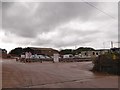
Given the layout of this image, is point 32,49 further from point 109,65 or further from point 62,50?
point 109,65

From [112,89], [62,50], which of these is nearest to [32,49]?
[62,50]

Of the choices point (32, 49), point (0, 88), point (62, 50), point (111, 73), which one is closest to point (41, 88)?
point (0, 88)

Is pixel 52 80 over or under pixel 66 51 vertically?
under

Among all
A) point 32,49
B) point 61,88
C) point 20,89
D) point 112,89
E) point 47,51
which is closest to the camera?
point 20,89

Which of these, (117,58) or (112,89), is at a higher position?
(117,58)

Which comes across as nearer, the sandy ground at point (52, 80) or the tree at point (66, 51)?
the sandy ground at point (52, 80)

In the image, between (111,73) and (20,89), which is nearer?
(20,89)

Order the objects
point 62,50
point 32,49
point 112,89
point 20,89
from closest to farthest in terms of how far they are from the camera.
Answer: point 20,89, point 112,89, point 32,49, point 62,50

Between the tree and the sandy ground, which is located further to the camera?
the tree

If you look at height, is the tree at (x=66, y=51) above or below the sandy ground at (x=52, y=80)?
above

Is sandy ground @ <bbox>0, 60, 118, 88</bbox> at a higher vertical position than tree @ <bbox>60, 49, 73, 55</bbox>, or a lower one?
lower

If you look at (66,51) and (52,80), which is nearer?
(52,80)

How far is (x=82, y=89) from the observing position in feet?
→ 45.3

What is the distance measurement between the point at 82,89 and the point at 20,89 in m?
3.44
